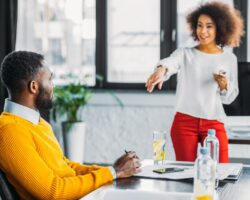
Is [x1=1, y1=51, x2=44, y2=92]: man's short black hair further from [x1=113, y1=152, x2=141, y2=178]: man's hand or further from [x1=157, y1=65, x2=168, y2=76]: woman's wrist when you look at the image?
[x1=157, y1=65, x2=168, y2=76]: woman's wrist

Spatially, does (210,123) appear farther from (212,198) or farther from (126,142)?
(126,142)

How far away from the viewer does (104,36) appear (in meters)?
5.11

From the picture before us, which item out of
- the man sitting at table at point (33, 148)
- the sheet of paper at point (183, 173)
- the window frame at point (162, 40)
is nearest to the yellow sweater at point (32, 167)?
the man sitting at table at point (33, 148)

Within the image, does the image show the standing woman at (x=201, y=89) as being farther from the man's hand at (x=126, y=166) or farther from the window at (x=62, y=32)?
the window at (x=62, y=32)

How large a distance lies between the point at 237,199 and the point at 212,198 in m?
0.15

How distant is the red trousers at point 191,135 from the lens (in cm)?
273

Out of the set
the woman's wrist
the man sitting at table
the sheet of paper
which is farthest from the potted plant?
the man sitting at table

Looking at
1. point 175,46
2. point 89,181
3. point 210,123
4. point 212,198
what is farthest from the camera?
point 175,46

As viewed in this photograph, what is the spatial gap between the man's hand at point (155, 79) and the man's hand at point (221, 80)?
0.91 ft

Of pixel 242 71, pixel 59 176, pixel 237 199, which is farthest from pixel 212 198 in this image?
pixel 242 71

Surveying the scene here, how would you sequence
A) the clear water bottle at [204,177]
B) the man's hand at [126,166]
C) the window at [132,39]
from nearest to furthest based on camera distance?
1. the clear water bottle at [204,177]
2. the man's hand at [126,166]
3. the window at [132,39]

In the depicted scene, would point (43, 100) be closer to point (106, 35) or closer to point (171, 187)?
point (171, 187)

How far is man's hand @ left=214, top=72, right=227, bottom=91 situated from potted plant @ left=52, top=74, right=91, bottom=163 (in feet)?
7.56

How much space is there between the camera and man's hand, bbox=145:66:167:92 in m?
2.44
